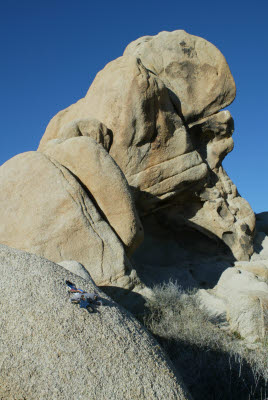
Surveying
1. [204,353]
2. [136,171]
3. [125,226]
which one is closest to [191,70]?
[136,171]

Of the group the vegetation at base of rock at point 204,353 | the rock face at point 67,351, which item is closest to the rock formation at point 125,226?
the rock face at point 67,351

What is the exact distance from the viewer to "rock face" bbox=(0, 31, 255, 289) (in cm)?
731

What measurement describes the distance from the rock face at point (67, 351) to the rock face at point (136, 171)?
405 centimetres

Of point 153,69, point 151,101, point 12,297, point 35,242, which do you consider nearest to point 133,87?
point 151,101

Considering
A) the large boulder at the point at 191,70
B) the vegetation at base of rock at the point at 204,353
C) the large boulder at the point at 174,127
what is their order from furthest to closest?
the large boulder at the point at 191,70 < the large boulder at the point at 174,127 < the vegetation at base of rock at the point at 204,353

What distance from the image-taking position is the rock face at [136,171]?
7.31 m

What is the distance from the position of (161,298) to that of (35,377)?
4619 millimetres

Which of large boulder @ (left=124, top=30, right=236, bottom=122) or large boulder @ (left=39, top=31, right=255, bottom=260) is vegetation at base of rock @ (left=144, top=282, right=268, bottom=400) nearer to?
large boulder @ (left=39, top=31, right=255, bottom=260)

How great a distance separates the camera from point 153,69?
11945 mm

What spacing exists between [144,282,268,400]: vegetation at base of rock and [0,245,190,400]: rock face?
1274 mm

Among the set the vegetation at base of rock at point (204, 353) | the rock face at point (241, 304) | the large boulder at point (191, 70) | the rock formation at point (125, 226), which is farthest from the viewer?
the large boulder at point (191, 70)

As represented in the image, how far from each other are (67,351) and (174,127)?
28.8 feet

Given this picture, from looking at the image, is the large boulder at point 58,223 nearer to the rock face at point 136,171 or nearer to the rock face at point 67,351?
the rock face at point 136,171

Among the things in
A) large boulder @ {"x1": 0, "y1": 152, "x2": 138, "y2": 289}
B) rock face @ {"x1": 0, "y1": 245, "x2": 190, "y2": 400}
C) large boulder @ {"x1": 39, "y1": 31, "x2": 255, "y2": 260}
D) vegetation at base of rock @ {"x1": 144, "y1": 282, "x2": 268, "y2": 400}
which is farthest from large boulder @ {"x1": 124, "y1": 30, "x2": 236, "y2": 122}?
rock face @ {"x1": 0, "y1": 245, "x2": 190, "y2": 400}
